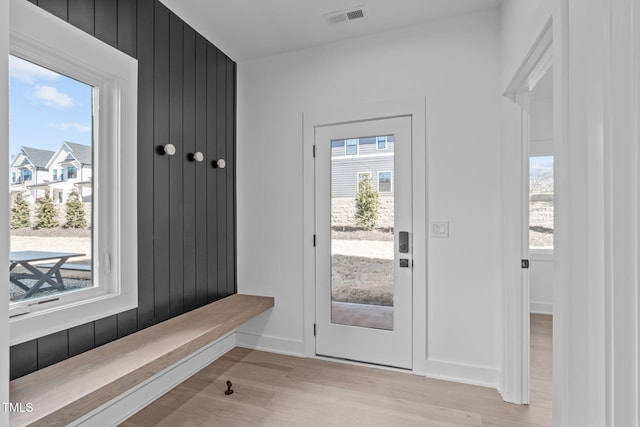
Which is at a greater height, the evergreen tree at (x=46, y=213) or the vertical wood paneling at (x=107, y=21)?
the vertical wood paneling at (x=107, y=21)

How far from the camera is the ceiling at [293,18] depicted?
7.44 feet

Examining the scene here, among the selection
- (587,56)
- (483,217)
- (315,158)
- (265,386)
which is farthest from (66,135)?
(483,217)

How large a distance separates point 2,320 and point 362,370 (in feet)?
7.35

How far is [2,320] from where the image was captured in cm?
107

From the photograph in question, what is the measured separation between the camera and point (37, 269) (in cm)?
167

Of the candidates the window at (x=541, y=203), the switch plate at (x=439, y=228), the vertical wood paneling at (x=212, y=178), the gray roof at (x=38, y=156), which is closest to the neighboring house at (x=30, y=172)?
the gray roof at (x=38, y=156)

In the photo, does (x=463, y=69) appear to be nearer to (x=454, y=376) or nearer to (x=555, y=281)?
(x=555, y=281)

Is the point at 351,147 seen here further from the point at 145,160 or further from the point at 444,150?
the point at 145,160

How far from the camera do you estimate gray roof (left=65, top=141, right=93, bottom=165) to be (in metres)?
1.84

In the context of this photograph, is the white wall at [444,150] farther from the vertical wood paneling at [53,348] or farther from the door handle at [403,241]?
the vertical wood paneling at [53,348]

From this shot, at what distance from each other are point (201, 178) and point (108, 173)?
760mm

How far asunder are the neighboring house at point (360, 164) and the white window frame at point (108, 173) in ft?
4.92

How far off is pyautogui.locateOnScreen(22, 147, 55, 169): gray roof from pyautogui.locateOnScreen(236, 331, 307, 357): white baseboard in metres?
2.09

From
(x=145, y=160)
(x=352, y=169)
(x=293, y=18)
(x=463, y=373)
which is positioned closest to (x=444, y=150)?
(x=352, y=169)
